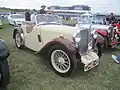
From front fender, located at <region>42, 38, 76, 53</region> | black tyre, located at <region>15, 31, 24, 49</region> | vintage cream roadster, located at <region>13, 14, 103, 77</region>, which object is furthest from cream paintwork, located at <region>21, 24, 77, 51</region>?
black tyre, located at <region>15, 31, 24, 49</region>

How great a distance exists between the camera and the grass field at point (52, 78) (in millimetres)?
3566

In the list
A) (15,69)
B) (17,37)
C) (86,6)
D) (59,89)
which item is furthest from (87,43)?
(86,6)

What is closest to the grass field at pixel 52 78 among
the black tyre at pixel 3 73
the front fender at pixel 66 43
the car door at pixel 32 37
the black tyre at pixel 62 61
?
the black tyre at pixel 62 61

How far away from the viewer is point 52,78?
3977 mm

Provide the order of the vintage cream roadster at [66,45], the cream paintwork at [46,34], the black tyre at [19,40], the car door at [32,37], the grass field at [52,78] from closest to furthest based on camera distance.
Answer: the grass field at [52,78] → the vintage cream roadster at [66,45] → the cream paintwork at [46,34] → the car door at [32,37] → the black tyre at [19,40]

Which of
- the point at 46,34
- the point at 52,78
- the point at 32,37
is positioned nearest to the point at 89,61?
the point at 52,78

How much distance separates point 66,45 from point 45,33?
4.16 feet

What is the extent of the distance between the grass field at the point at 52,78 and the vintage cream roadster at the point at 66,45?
0.25m

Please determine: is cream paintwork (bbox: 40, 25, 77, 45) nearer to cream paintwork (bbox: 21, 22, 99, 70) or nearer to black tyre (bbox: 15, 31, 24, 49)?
cream paintwork (bbox: 21, 22, 99, 70)

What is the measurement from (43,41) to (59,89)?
6.56 ft

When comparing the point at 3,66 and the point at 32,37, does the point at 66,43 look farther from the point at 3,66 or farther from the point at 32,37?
the point at 32,37

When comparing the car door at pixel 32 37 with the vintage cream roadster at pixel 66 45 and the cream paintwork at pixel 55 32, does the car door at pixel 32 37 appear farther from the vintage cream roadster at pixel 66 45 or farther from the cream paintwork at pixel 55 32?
the cream paintwork at pixel 55 32

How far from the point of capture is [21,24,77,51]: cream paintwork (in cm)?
445

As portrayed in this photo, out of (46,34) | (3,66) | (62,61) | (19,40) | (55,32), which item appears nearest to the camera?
(3,66)
